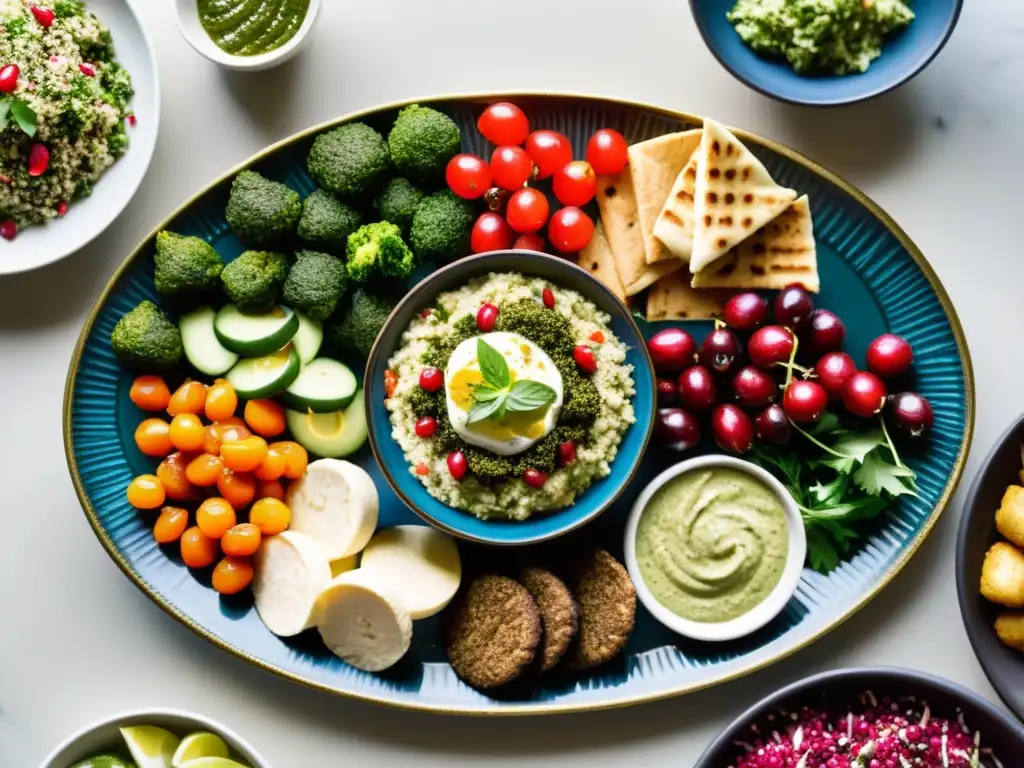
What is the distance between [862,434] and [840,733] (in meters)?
1.01

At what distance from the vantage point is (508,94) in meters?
3.21

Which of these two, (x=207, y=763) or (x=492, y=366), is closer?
(x=492, y=366)

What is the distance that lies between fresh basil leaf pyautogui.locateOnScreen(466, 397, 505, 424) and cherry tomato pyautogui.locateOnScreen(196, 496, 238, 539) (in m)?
0.95

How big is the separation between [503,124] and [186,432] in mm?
1501

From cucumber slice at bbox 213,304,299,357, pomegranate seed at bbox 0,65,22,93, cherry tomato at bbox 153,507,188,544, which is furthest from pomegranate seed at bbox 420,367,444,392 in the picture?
pomegranate seed at bbox 0,65,22,93

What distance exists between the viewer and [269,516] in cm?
319

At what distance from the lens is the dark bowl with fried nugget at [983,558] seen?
10.2 ft

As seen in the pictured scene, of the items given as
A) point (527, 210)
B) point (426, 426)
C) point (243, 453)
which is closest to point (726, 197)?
point (527, 210)

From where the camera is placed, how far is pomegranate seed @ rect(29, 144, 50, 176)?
10.2ft

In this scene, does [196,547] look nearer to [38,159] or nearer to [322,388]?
[322,388]

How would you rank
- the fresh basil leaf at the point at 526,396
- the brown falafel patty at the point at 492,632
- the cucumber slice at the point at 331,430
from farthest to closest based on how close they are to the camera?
1. the cucumber slice at the point at 331,430
2. the brown falafel patty at the point at 492,632
3. the fresh basil leaf at the point at 526,396

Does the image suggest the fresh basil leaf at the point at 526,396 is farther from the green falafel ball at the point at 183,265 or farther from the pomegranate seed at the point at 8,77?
the pomegranate seed at the point at 8,77

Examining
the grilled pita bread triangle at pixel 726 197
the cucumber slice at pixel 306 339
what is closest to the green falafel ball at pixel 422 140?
the cucumber slice at pixel 306 339

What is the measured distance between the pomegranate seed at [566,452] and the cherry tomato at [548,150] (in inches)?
38.2
